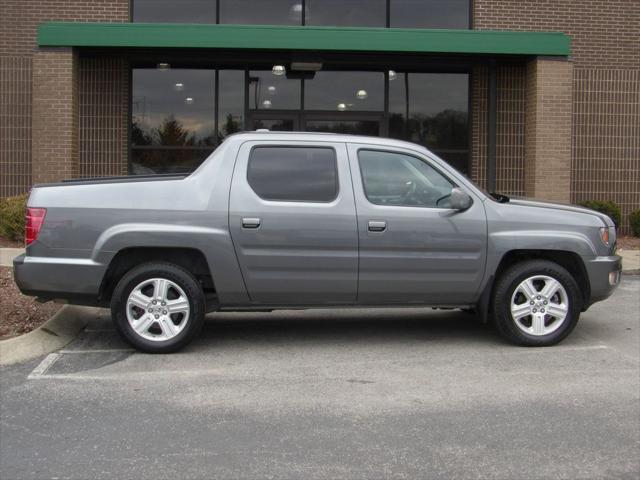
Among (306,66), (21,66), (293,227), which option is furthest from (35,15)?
(293,227)

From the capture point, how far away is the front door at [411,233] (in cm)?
600

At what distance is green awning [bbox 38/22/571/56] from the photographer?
1180cm

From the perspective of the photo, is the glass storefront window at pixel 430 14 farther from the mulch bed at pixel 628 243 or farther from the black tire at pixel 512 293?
the black tire at pixel 512 293

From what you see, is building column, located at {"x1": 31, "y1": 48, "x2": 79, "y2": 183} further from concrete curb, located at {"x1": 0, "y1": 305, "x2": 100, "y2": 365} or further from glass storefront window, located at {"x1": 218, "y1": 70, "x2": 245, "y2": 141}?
concrete curb, located at {"x1": 0, "y1": 305, "x2": 100, "y2": 365}

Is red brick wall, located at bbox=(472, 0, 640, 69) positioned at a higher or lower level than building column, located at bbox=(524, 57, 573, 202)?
higher

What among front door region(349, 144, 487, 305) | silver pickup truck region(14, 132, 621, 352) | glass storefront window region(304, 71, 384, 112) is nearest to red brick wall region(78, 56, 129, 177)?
glass storefront window region(304, 71, 384, 112)

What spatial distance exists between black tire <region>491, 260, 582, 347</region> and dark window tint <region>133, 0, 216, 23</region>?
Answer: 9.20m

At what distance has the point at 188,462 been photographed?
3859mm

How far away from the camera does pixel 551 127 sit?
42.4 ft

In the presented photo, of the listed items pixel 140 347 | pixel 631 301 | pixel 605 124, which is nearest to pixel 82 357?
pixel 140 347

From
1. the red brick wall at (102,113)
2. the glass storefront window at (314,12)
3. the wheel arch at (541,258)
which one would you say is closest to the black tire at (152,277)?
the wheel arch at (541,258)

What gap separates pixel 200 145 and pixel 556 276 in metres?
8.58

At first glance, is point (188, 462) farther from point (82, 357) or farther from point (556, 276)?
point (556, 276)

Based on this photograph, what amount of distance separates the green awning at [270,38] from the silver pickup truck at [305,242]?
20.3ft
